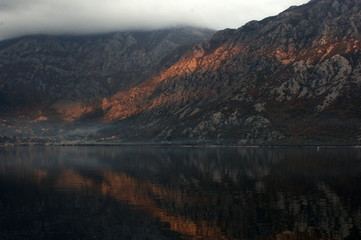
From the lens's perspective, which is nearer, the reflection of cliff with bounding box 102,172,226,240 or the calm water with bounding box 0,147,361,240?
the reflection of cliff with bounding box 102,172,226,240

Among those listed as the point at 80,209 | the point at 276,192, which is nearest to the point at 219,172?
the point at 276,192

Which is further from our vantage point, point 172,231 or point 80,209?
point 80,209

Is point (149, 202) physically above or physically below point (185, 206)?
below

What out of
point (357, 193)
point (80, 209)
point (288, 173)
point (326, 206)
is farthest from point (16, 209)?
point (288, 173)

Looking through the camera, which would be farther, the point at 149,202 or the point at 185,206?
the point at 149,202

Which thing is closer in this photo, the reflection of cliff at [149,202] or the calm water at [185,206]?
the reflection of cliff at [149,202]

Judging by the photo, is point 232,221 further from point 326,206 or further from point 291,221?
point 326,206

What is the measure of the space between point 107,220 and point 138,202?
623 inches

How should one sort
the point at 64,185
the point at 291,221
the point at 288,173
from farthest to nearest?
1. the point at 288,173
2. the point at 64,185
3. the point at 291,221

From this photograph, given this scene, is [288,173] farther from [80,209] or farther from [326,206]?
[80,209]

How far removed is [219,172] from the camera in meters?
139

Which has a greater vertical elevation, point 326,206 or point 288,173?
point 326,206

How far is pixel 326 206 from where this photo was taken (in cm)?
7731

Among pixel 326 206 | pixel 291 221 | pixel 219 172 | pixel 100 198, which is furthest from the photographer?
pixel 219 172
